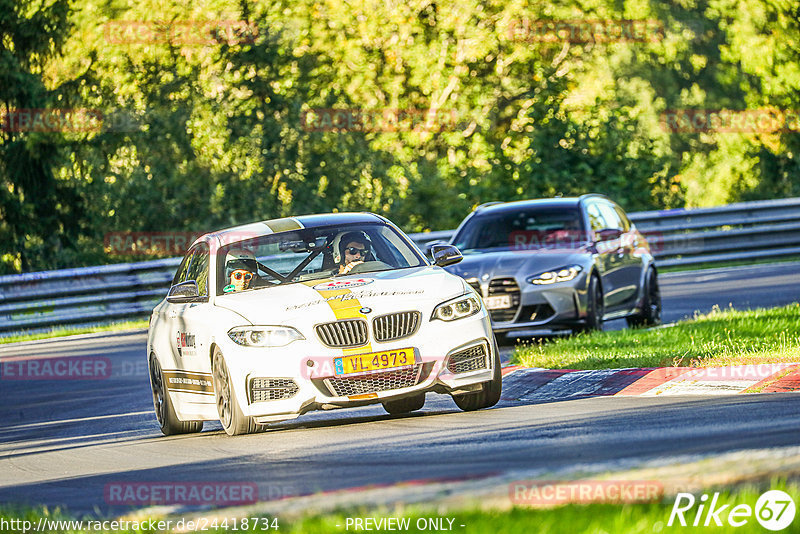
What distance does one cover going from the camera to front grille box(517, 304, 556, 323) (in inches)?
624

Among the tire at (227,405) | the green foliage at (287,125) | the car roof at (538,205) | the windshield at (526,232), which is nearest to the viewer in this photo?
the tire at (227,405)

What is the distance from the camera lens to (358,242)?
11734 millimetres

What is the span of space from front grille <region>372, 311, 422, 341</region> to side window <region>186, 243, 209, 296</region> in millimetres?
1836

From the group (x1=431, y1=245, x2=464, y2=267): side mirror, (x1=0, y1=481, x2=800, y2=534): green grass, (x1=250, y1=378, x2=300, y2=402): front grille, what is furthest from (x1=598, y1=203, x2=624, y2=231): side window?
(x1=0, y1=481, x2=800, y2=534): green grass

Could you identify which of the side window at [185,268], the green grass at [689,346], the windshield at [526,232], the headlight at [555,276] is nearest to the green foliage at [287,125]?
the windshield at [526,232]

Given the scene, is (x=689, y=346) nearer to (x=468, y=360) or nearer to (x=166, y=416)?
(x=468, y=360)

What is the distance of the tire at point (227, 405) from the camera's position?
34.6ft

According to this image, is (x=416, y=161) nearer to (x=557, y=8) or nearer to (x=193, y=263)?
(x=557, y=8)

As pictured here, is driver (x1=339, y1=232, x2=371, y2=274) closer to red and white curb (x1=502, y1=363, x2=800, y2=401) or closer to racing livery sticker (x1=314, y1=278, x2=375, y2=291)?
racing livery sticker (x1=314, y1=278, x2=375, y2=291)

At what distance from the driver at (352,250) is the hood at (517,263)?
4.29 meters

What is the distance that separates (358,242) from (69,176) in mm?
21671

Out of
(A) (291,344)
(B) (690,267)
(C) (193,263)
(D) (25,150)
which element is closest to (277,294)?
(A) (291,344)

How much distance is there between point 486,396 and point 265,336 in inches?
69.2

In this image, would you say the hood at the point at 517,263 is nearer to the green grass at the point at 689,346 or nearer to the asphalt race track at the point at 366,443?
the green grass at the point at 689,346
